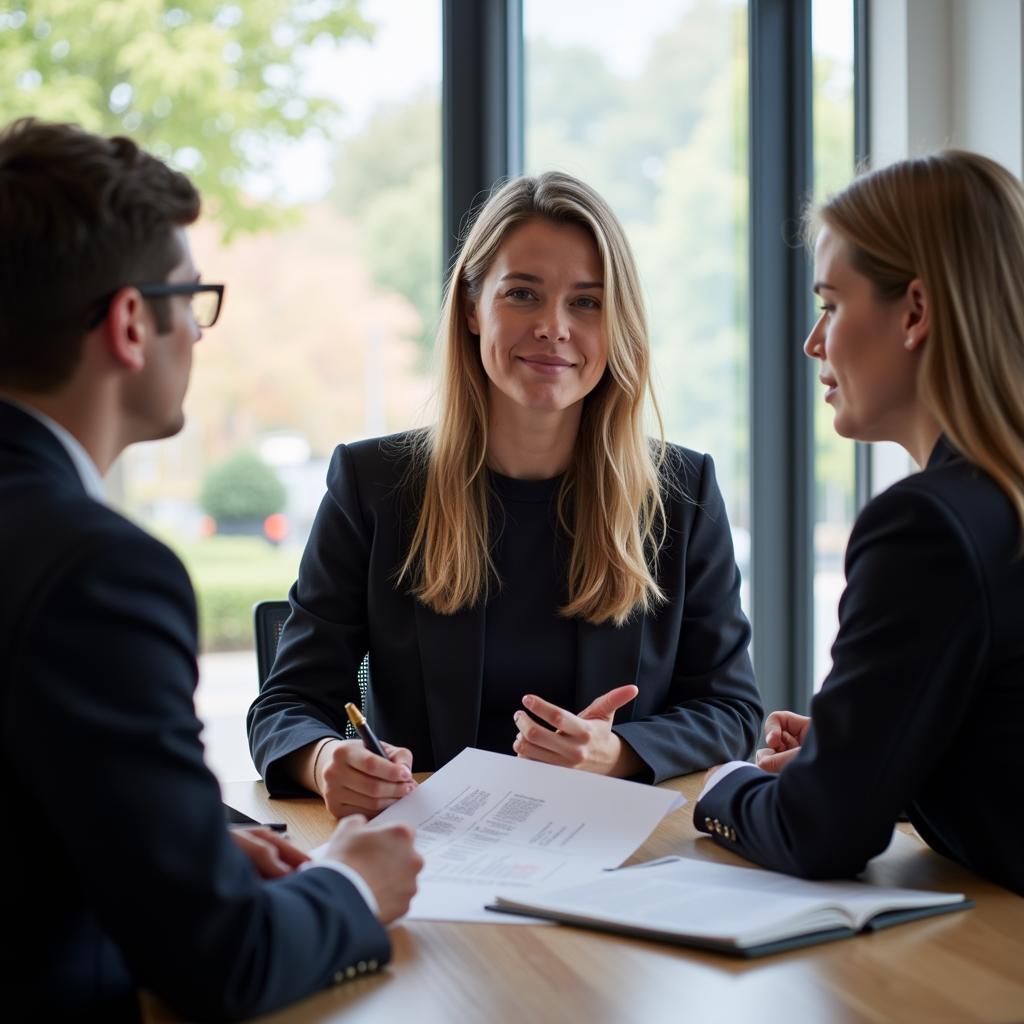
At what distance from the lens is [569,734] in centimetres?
179

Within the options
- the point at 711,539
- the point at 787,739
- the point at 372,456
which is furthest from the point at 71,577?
the point at 711,539

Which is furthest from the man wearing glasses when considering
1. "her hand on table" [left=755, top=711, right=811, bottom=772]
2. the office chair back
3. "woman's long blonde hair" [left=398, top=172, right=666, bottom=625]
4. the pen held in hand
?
the office chair back

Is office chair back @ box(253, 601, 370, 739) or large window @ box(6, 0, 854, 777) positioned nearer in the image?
office chair back @ box(253, 601, 370, 739)

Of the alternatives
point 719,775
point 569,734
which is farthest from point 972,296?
point 569,734

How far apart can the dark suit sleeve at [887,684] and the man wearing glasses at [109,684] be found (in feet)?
1.48

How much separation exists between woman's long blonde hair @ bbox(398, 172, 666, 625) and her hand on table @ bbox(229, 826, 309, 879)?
2.62ft

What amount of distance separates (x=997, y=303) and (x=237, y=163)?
3.21m

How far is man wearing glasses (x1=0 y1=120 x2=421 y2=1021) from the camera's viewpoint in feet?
3.24

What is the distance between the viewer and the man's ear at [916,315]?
1.44 metres

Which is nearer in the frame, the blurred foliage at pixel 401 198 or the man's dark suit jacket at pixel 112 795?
the man's dark suit jacket at pixel 112 795

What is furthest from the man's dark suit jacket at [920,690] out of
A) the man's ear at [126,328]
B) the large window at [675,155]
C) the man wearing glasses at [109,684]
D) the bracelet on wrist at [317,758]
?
the large window at [675,155]

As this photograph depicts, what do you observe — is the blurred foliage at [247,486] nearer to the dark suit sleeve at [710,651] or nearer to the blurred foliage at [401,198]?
the blurred foliage at [401,198]

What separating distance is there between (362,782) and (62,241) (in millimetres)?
840

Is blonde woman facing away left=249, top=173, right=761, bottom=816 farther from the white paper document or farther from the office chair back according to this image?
the white paper document
